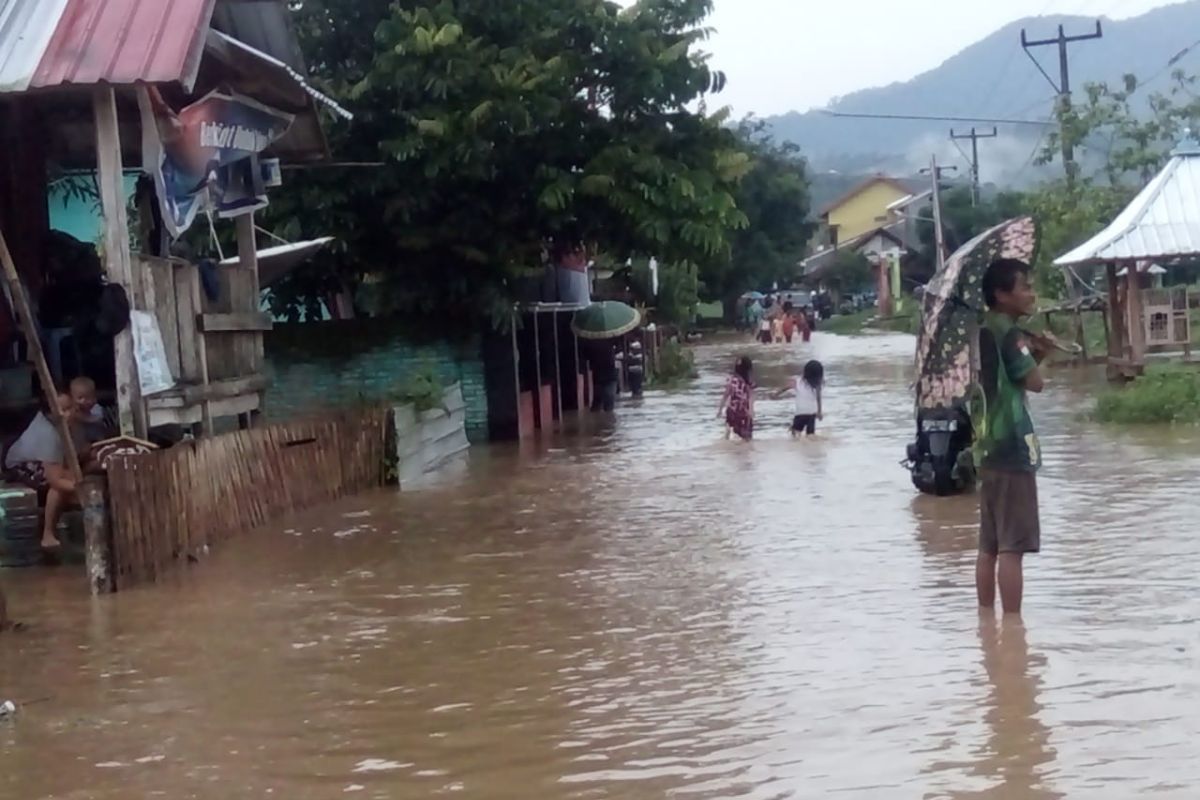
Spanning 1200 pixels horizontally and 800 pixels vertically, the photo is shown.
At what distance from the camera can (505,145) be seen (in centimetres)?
2027

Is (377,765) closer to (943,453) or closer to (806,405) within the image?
(943,453)

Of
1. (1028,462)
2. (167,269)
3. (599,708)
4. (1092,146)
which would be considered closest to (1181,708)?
(1028,462)

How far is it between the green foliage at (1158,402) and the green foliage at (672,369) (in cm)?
1506

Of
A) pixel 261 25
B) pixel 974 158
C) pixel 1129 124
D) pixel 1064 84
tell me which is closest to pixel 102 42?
pixel 261 25

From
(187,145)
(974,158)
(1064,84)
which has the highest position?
(974,158)

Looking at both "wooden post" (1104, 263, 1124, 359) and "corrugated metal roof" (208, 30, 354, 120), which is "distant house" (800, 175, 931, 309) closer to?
"wooden post" (1104, 263, 1124, 359)

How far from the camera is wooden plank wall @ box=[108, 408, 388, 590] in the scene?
10.7 metres

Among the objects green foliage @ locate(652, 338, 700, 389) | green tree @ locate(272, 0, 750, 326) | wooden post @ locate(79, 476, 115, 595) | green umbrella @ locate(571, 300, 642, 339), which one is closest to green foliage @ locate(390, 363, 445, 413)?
green tree @ locate(272, 0, 750, 326)

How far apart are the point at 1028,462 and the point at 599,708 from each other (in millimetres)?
2469

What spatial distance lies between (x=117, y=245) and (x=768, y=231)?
6201 centimetres

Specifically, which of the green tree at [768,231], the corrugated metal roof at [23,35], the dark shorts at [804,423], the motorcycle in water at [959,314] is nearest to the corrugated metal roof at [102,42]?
the corrugated metal roof at [23,35]

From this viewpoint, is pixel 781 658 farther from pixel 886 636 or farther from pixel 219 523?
A: pixel 219 523

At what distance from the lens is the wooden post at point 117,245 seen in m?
11.7

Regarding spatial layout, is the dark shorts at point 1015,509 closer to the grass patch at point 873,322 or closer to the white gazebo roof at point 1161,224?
the white gazebo roof at point 1161,224
